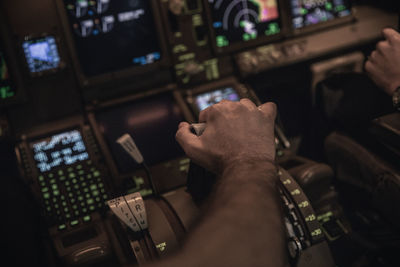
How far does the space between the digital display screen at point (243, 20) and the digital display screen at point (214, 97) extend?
24 cm

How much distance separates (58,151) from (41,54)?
44 cm

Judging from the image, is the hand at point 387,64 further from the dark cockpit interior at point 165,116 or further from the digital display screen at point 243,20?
the digital display screen at point 243,20

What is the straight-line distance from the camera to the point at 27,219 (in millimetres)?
1274

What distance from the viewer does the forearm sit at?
0.79 meters

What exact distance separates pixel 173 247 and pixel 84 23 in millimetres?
1130

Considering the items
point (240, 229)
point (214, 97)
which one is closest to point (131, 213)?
point (240, 229)

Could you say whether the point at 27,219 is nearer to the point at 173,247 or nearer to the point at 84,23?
the point at 173,247

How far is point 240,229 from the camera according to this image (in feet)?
2.68

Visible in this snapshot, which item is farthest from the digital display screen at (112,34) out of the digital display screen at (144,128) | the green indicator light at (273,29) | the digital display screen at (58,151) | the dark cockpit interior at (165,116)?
the green indicator light at (273,29)

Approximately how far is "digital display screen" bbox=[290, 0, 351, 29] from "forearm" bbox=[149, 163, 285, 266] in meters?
1.39

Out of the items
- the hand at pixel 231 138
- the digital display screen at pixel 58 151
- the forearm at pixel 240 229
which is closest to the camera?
the forearm at pixel 240 229

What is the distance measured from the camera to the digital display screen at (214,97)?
1.89 metres

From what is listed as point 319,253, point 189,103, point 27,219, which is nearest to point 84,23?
point 189,103

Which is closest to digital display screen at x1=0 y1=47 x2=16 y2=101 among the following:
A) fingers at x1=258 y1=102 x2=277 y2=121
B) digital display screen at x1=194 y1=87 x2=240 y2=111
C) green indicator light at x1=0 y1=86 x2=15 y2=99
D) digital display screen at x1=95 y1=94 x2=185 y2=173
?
green indicator light at x1=0 y1=86 x2=15 y2=99
